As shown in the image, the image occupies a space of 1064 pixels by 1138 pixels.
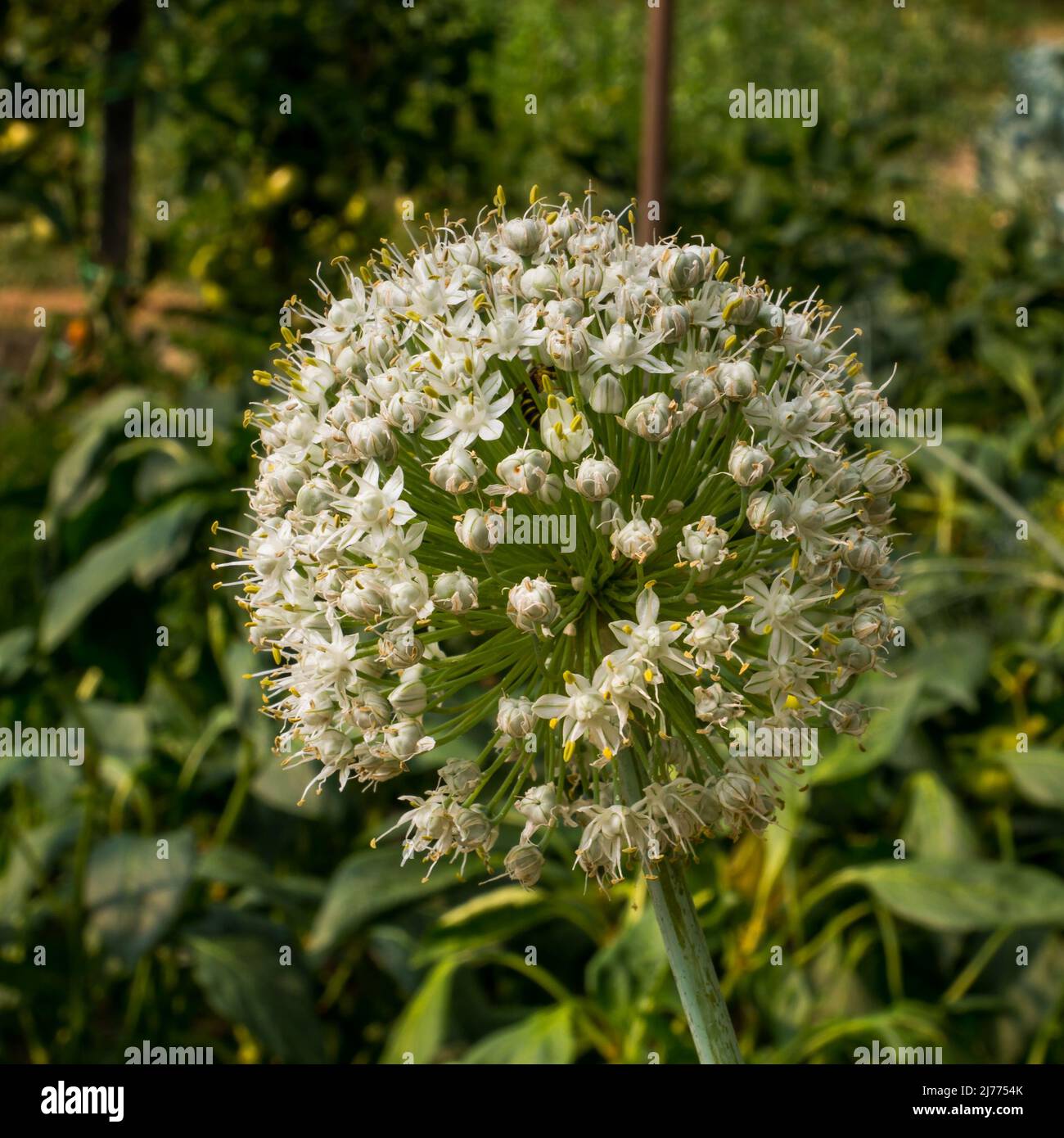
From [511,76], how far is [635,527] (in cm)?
643

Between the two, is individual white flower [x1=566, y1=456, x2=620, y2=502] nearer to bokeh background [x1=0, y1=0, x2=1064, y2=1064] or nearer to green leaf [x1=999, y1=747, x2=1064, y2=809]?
bokeh background [x1=0, y1=0, x2=1064, y2=1064]

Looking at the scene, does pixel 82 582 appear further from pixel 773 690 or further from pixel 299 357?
pixel 773 690

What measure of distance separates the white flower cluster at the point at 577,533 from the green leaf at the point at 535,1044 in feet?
2.62

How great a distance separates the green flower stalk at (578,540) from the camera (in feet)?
3.36

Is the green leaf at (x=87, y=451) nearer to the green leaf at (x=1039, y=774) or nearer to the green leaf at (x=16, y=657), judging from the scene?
the green leaf at (x=16, y=657)

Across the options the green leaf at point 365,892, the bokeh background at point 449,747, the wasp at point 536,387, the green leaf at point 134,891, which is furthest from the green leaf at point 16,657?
the wasp at point 536,387

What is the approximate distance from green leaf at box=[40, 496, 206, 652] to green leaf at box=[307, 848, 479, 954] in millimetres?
662

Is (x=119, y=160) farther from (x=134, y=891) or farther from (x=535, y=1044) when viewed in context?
(x=535, y=1044)

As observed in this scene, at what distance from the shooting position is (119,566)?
2.31 meters

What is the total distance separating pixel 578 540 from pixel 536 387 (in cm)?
18

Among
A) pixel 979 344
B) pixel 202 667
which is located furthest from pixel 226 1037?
pixel 979 344

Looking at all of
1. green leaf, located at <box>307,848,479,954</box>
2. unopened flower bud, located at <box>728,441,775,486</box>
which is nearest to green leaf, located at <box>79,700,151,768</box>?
green leaf, located at <box>307,848,479,954</box>

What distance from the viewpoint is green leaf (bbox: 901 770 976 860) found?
7.21 ft

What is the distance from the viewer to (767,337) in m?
1.13
